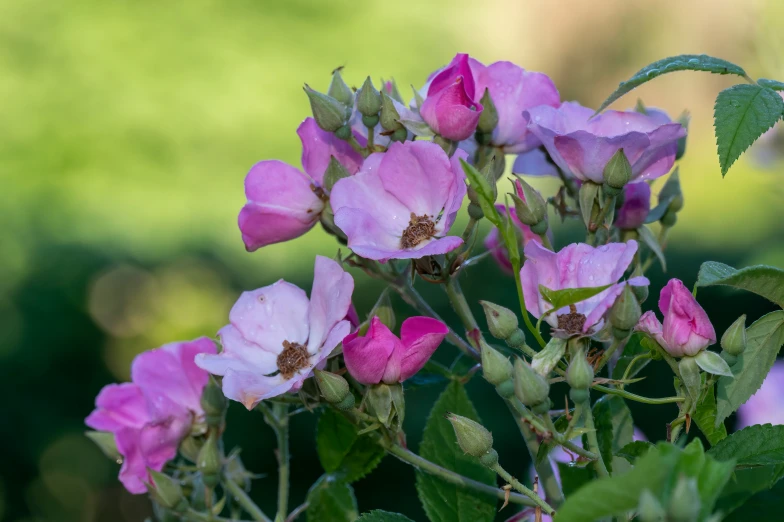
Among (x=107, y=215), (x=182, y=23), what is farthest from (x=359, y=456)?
(x=182, y=23)

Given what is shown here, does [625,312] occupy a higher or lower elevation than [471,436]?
higher

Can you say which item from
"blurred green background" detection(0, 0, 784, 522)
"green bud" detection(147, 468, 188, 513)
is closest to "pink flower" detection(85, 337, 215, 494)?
"green bud" detection(147, 468, 188, 513)

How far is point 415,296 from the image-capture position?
859 millimetres

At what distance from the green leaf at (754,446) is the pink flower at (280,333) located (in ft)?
1.00

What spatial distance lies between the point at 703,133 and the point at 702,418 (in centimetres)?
728

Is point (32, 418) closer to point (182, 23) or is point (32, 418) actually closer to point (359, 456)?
point (359, 456)

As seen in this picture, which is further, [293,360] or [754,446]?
[293,360]

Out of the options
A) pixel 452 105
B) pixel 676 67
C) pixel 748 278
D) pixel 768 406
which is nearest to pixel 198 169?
pixel 768 406

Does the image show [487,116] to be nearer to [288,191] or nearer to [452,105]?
[452,105]

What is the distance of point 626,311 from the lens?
673 millimetres

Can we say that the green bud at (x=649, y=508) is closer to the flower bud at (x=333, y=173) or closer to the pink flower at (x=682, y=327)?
the pink flower at (x=682, y=327)

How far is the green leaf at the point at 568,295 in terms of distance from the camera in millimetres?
629

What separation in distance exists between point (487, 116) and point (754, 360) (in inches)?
13.0

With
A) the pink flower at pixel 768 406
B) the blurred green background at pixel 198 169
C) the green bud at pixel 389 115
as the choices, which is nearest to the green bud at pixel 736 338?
the green bud at pixel 389 115
